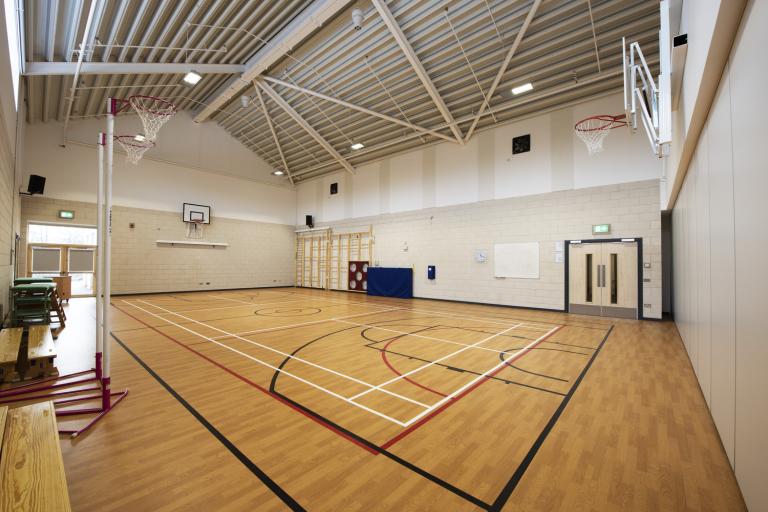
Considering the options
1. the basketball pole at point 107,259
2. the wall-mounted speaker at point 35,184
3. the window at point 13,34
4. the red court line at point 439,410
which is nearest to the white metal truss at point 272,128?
the window at point 13,34

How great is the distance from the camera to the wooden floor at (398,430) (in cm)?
194

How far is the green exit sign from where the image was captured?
8.77 m

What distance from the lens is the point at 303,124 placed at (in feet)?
42.2

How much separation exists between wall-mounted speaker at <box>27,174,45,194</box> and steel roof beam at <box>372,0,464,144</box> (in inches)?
450

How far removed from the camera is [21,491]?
1301mm

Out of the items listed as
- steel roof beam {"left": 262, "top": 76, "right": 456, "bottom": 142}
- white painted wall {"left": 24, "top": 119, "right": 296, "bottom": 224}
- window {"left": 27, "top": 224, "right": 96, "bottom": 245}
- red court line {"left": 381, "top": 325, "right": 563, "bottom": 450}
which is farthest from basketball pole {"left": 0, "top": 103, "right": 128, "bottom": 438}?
white painted wall {"left": 24, "top": 119, "right": 296, "bottom": 224}

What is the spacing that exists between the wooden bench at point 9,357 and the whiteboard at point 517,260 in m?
10.5

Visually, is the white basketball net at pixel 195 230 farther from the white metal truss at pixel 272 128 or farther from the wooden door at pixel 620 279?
the wooden door at pixel 620 279

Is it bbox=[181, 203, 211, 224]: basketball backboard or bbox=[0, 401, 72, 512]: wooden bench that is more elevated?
bbox=[181, 203, 211, 224]: basketball backboard

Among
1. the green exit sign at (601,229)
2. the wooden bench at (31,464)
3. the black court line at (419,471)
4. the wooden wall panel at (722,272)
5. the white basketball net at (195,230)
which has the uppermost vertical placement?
the white basketball net at (195,230)

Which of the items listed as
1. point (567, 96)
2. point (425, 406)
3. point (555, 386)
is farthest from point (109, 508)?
point (567, 96)

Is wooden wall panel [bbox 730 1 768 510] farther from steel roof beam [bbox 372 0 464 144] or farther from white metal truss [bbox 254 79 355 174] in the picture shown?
white metal truss [bbox 254 79 355 174]

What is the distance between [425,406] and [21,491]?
2.62 meters

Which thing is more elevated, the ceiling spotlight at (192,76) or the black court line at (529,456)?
the ceiling spotlight at (192,76)
